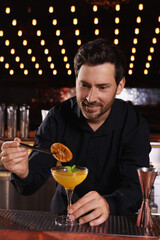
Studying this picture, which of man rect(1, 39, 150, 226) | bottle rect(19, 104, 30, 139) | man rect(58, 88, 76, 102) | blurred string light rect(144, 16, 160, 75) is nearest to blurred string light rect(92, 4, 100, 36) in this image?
blurred string light rect(144, 16, 160, 75)

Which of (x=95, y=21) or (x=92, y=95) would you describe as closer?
(x=92, y=95)

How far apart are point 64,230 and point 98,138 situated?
0.76 m

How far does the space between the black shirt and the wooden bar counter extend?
0.37m

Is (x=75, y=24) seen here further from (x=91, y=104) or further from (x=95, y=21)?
(x=91, y=104)

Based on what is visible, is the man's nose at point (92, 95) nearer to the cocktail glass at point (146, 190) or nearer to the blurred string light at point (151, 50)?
the cocktail glass at point (146, 190)

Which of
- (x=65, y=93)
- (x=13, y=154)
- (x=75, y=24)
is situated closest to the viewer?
(x=13, y=154)

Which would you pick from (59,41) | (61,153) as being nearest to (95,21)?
(59,41)

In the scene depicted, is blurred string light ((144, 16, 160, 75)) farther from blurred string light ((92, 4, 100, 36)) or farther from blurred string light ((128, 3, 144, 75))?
blurred string light ((92, 4, 100, 36))

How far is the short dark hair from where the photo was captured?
1.88 m

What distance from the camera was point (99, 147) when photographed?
2.09m

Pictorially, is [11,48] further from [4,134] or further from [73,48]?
[4,134]

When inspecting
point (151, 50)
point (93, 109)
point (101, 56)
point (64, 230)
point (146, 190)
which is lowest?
point (64, 230)

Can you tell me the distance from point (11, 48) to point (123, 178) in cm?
384

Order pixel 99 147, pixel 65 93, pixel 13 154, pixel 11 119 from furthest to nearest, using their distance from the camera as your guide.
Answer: pixel 65 93 < pixel 11 119 < pixel 99 147 < pixel 13 154
